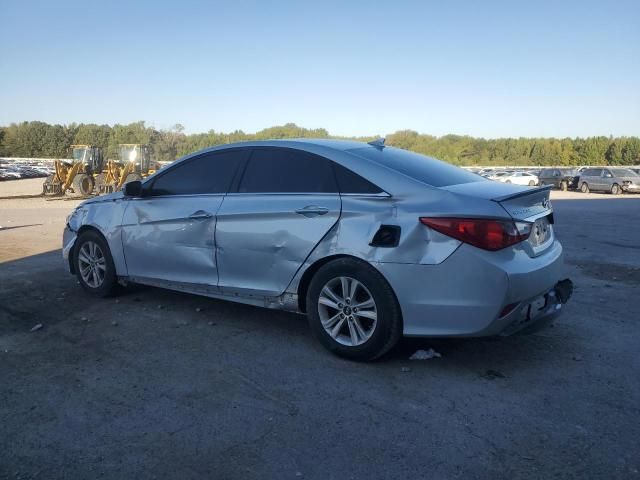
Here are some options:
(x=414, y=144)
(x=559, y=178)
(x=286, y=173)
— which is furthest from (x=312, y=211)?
(x=414, y=144)

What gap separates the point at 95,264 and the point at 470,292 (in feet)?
13.0

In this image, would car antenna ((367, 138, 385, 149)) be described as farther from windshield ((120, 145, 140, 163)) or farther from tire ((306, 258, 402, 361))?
windshield ((120, 145, 140, 163))

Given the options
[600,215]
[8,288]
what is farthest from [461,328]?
[600,215]

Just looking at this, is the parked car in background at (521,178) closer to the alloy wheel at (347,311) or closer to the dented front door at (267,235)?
A: the dented front door at (267,235)

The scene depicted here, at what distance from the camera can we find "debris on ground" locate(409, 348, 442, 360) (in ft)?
13.1

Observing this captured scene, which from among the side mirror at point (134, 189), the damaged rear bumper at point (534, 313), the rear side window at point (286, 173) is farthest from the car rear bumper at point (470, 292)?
the side mirror at point (134, 189)

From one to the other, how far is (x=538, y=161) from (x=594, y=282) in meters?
101

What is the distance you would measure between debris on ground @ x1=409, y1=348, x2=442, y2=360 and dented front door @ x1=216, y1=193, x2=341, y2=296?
1086 mm

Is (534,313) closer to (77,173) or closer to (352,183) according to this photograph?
(352,183)

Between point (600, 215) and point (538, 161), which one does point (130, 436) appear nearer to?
point (600, 215)

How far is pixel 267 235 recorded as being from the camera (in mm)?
4309

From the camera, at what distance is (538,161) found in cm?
9975

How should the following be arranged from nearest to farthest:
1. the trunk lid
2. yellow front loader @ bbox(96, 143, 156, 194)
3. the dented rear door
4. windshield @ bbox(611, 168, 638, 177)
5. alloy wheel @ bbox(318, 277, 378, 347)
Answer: the trunk lid < alloy wheel @ bbox(318, 277, 378, 347) < the dented rear door < yellow front loader @ bbox(96, 143, 156, 194) < windshield @ bbox(611, 168, 638, 177)

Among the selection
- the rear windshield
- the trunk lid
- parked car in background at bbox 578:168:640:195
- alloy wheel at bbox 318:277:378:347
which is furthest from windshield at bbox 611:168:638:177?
alloy wheel at bbox 318:277:378:347
